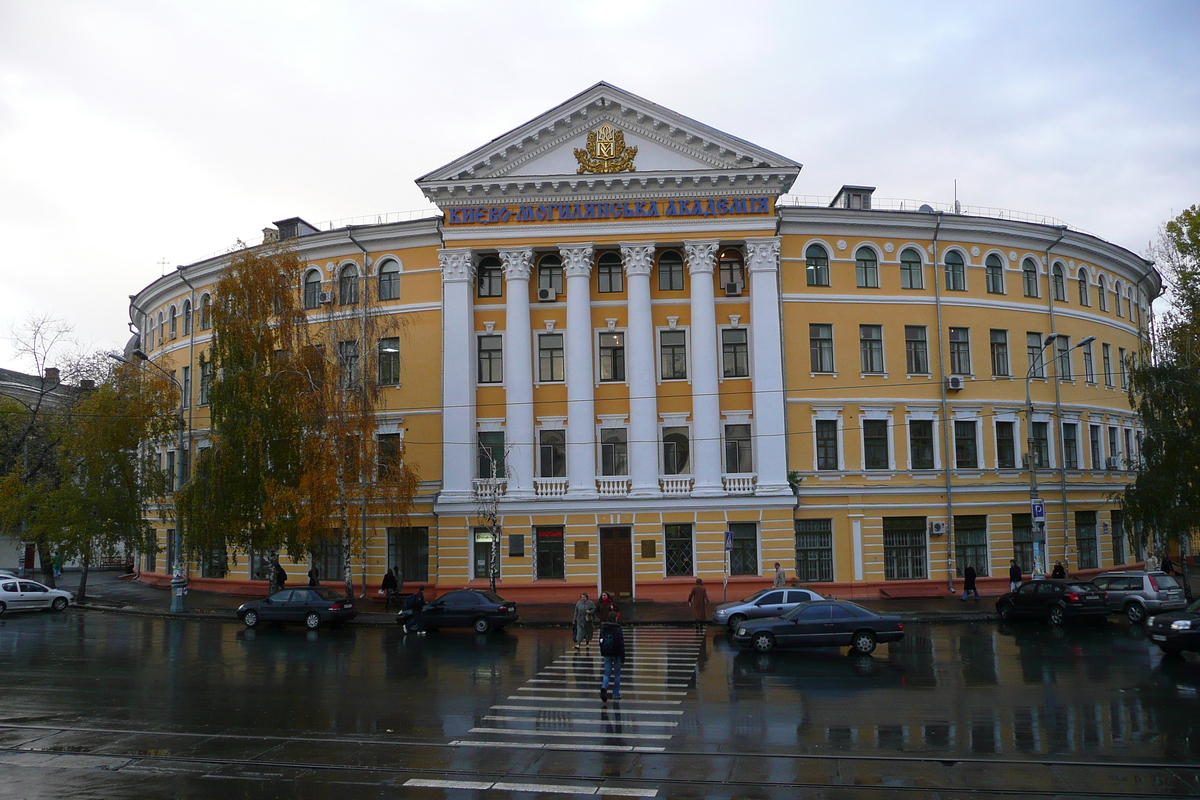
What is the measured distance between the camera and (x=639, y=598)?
33094 mm

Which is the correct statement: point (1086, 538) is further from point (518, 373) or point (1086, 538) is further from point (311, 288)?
point (311, 288)

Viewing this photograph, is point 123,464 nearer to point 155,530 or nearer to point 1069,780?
point 155,530

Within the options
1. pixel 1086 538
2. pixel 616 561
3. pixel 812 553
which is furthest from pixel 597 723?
pixel 1086 538

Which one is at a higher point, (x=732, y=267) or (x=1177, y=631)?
(x=732, y=267)

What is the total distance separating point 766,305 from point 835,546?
1029 centimetres

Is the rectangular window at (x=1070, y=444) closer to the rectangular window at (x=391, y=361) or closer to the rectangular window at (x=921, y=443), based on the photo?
the rectangular window at (x=921, y=443)

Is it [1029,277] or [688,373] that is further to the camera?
[1029,277]

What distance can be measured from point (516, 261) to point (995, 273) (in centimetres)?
2132

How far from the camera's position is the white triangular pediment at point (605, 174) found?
33.9 meters

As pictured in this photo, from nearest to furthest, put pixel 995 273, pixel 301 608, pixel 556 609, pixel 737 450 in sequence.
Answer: pixel 301 608 < pixel 556 609 < pixel 737 450 < pixel 995 273

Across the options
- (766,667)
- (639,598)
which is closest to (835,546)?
(639,598)

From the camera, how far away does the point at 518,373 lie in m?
34.7

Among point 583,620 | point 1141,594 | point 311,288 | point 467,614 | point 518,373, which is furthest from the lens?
point 311,288

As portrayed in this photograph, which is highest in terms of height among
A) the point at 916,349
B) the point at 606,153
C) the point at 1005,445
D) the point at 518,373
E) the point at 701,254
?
the point at 606,153
